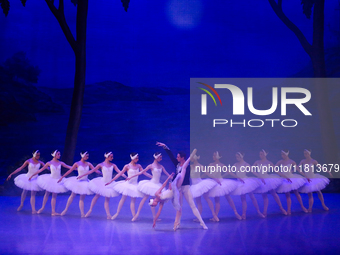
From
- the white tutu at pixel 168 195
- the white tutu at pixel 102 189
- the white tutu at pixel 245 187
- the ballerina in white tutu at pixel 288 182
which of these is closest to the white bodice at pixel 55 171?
the white tutu at pixel 102 189

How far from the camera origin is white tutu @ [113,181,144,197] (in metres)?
6.78

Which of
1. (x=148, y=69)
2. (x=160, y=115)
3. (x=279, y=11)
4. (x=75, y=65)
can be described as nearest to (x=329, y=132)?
(x=279, y=11)

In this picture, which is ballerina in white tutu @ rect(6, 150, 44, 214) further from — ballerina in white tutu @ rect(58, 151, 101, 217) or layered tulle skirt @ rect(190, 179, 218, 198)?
layered tulle skirt @ rect(190, 179, 218, 198)

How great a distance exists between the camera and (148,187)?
22.0ft

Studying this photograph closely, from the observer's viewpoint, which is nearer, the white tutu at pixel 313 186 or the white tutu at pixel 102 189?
the white tutu at pixel 102 189

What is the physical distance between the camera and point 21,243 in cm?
529

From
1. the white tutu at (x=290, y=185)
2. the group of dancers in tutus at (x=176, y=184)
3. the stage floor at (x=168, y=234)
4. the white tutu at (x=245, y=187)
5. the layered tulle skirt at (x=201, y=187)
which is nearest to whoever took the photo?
the stage floor at (x=168, y=234)

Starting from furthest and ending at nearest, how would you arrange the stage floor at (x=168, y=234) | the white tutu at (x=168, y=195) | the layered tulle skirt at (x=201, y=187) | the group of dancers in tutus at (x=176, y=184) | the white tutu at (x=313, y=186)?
1. the white tutu at (x=313, y=186)
2. the layered tulle skirt at (x=201, y=187)
3. the group of dancers in tutus at (x=176, y=184)
4. the white tutu at (x=168, y=195)
5. the stage floor at (x=168, y=234)

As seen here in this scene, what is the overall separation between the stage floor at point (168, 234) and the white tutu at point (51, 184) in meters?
0.56

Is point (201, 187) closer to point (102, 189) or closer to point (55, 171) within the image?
point (102, 189)

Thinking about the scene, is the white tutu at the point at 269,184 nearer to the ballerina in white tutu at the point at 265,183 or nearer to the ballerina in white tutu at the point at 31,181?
the ballerina in white tutu at the point at 265,183

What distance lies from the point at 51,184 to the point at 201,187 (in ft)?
10.5

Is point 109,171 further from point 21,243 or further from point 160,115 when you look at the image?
point 160,115

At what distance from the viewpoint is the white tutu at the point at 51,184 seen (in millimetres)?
7316
